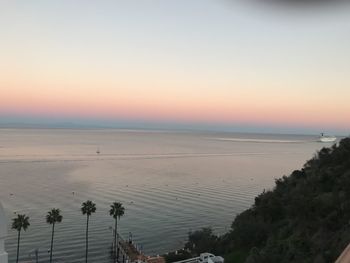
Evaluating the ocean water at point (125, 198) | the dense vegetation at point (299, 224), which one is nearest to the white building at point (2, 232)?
the dense vegetation at point (299, 224)

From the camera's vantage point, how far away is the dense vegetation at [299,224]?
1697 centimetres

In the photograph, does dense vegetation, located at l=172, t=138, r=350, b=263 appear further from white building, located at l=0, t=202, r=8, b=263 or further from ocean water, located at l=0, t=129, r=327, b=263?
white building, located at l=0, t=202, r=8, b=263

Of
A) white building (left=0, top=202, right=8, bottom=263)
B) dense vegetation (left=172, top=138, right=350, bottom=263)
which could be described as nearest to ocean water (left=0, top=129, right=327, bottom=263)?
dense vegetation (left=172, top=138, right=350, bottom=263)

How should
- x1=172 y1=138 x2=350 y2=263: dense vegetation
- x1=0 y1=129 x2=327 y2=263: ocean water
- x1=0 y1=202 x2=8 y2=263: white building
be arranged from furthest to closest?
1. x1=0 y1=129 x2=327 y2=263: ocean water
2. x1=172 y1=138 x2=350 y2=263: dense vegetation
3. x1=0 y1=202 x2=8 y2=263: white building

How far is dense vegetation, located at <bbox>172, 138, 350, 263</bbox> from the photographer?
1697 centimetres

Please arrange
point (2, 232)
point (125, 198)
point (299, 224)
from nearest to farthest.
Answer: point (2, 232)
point (299, 224)
point (125, 198)

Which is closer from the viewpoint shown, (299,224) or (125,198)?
(299,224)

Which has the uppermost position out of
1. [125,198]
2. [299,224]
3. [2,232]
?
[2,232]

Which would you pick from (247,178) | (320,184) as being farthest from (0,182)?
(320,184)

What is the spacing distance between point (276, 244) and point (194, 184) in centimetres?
4505

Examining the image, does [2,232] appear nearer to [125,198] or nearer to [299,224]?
[299,224]

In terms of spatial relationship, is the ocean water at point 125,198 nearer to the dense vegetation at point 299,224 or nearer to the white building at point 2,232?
the dense vegetation at point 299,224

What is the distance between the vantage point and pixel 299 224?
68.2ft

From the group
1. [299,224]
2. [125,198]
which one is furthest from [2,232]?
[125,198]
